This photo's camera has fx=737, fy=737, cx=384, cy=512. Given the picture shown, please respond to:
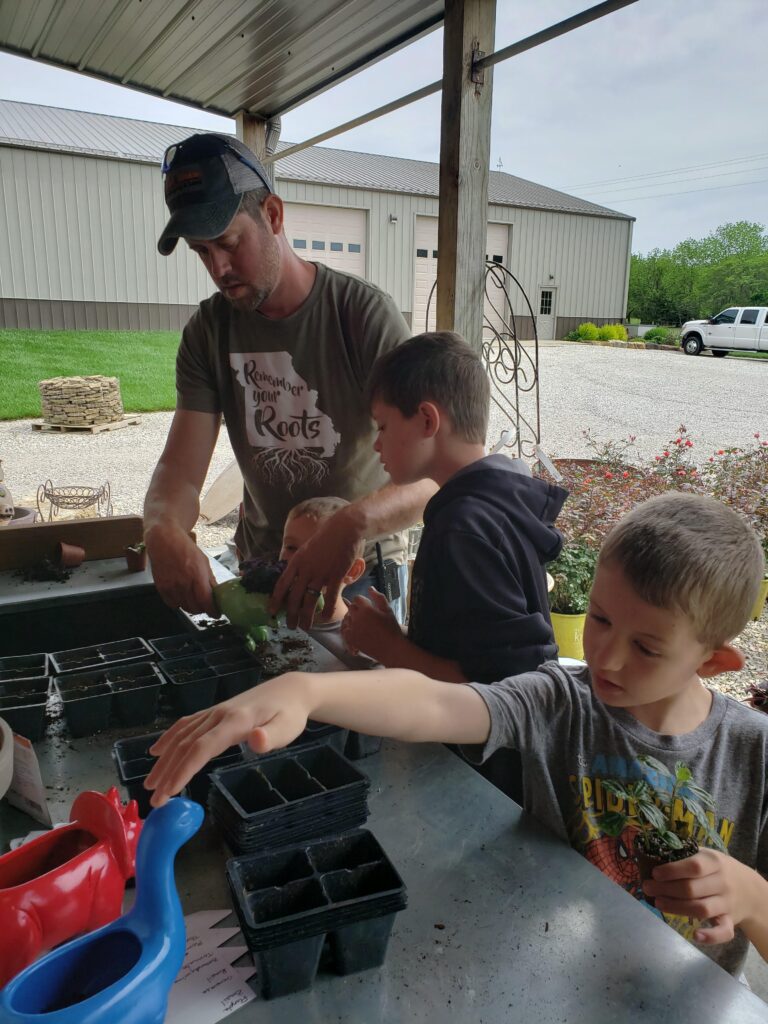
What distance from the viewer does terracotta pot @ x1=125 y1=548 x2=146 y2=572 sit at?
2260 millimetres

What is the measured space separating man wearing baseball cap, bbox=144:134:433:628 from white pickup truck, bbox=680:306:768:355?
62.6 ft

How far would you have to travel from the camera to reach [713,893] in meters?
0.94

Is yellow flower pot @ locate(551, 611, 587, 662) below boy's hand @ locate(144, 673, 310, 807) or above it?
below

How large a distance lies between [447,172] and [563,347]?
1906 cm

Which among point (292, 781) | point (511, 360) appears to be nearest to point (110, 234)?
point (511, 360)

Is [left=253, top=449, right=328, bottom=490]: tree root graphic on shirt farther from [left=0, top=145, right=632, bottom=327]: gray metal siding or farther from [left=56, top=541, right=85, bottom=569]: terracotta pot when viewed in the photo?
[left=0, top=145, right=632, bottom=327]: gray metal siding

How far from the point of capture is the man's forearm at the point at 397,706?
0.98 meters

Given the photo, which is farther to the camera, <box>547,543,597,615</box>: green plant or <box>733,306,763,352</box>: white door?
<box>733,306,763,352</box>: white door

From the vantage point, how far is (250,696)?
2.86 ft

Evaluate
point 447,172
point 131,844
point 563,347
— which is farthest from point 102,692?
point 563,347

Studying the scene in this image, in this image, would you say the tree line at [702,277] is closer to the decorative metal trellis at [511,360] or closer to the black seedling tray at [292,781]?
the decorative metal trellis at [511,360]

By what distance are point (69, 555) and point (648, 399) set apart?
42.6 feet

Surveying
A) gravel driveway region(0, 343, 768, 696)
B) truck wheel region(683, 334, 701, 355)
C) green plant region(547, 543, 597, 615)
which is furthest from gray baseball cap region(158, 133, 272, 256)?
truck wheel region(683, 334, 701, 355)

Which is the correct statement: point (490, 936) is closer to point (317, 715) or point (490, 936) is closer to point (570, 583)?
point (317, 715)
